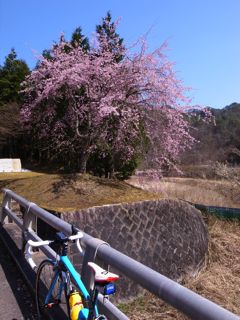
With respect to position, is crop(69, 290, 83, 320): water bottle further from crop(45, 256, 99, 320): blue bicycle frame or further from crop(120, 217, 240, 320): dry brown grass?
crop(120, 217, 240, 320): dry brown grass

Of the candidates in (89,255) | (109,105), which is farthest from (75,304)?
(109,105)

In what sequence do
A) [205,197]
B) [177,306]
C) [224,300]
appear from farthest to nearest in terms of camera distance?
1. [205,197]
2. [224,300]
3. [177,306]

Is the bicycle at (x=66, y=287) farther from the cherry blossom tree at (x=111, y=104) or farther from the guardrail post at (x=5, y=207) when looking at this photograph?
the cherry blossom tree at (x=111, y=104)

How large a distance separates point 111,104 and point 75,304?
7.91 meters

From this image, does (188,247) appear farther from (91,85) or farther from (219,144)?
(219,144)

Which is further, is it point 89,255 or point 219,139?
point 219,139

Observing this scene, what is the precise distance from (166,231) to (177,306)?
21.4ft

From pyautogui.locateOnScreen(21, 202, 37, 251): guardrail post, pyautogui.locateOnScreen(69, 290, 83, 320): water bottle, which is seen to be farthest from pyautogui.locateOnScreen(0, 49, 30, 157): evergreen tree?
pyautogui.locateOnScreen(69, 290, 83, 320): water bottle

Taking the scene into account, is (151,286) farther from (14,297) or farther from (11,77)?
(11,77)

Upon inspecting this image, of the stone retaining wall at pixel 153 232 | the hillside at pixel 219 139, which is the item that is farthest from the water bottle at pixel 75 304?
the hillside at pixel 219 139

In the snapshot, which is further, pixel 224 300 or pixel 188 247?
pixel 188 247

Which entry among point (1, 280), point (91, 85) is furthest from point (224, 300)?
point (91, 85)

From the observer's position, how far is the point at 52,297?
12.9 feet

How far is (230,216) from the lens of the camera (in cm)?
1311
